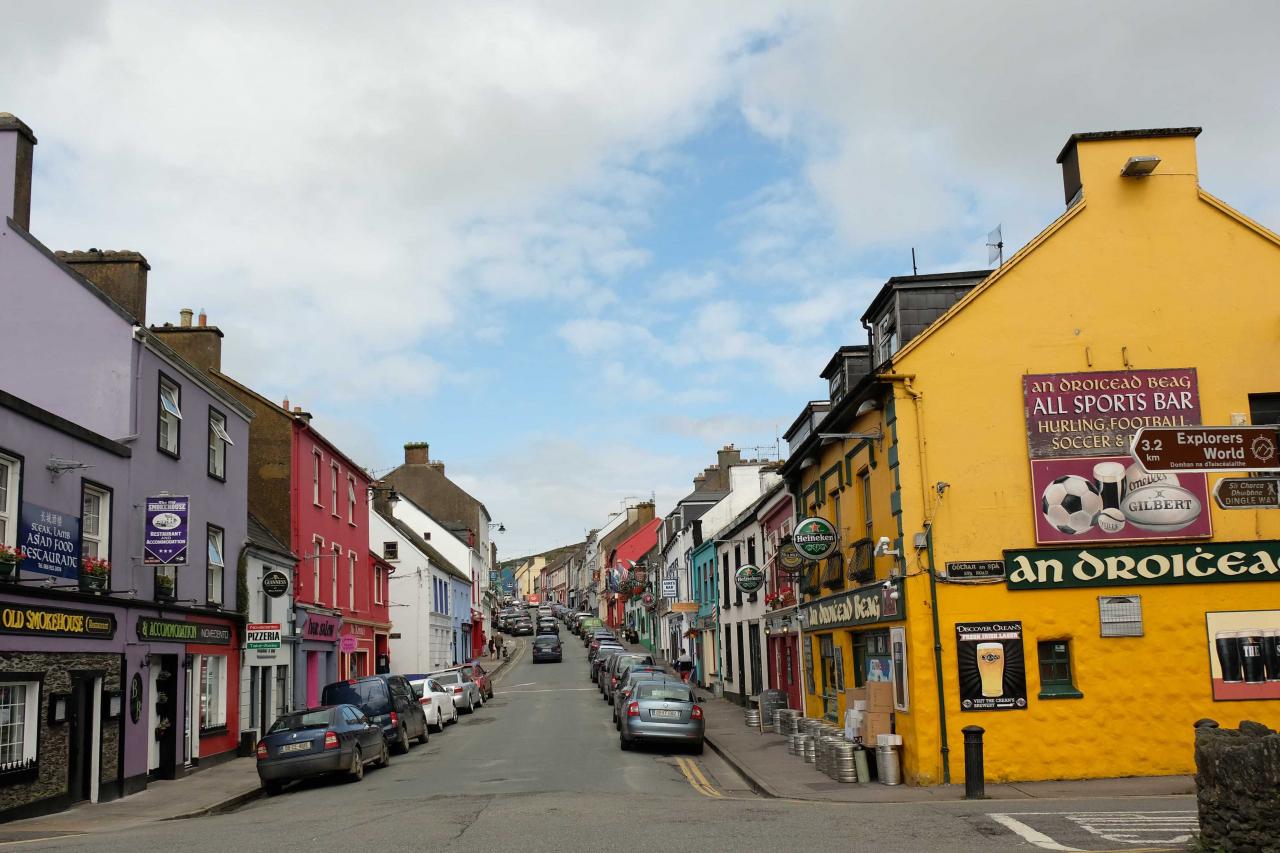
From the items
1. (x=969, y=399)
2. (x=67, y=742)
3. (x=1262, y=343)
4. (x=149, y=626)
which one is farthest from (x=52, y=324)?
(x=1262, y=343)

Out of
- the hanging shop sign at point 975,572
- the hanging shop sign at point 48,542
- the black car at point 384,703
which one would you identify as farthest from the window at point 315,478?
the hanging shop sign at point 975,572

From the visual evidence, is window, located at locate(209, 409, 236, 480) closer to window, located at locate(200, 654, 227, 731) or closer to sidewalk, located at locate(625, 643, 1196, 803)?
window, located at locate(200, 654, 227, 731)

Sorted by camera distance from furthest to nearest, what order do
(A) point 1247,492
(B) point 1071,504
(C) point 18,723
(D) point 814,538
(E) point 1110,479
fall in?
(D) point 814,538, (E) point 1110,479, (B) point 1071,504, (C) point 18,723, (A) point 1247,492

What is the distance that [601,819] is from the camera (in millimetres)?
13070

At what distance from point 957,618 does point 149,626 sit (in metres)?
14.1

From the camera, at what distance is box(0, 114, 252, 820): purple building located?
16344 mm

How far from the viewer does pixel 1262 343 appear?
58.9ft

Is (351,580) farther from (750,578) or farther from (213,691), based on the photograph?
(750,578)

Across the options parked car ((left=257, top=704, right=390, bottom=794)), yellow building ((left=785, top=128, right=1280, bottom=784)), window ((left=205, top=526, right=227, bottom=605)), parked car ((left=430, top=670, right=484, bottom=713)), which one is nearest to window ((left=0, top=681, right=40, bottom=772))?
parked car ((left=257, top=704, right=390, bottom=794))

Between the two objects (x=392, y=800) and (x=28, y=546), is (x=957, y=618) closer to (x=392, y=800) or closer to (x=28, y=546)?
(x=392, y=800)

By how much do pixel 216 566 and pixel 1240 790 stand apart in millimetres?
21193

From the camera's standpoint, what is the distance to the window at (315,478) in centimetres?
3369

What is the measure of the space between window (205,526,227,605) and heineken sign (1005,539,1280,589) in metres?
16.5

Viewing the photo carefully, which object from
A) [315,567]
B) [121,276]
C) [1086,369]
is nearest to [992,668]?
[1086,369]
